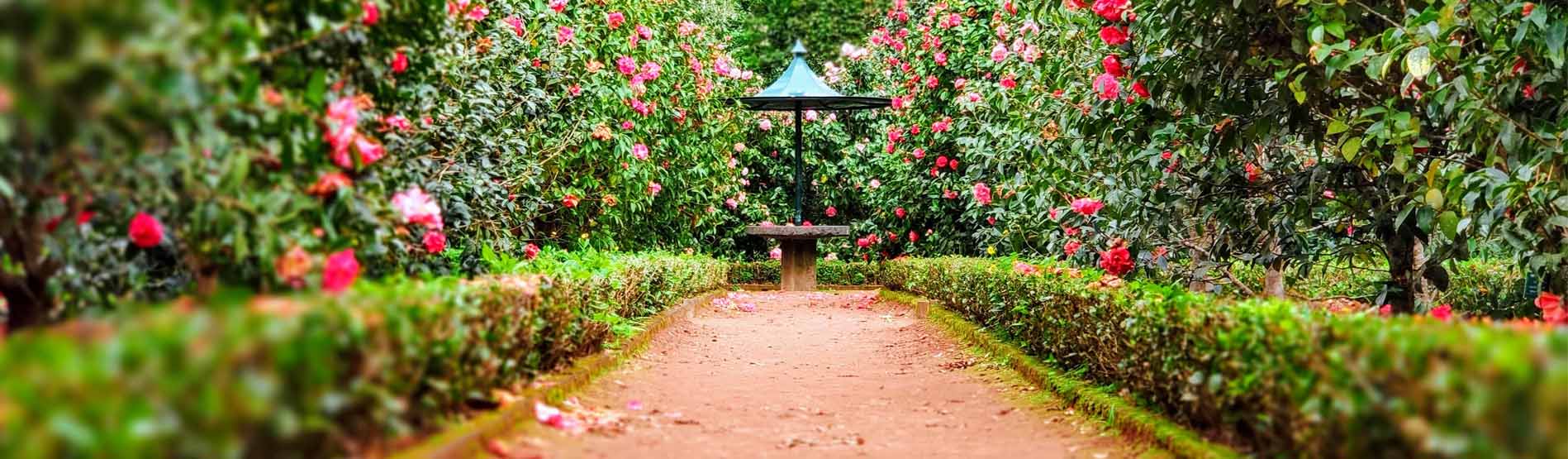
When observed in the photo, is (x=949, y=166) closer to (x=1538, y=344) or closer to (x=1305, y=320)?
(x=1305, y=320)

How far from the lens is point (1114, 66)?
622 cm

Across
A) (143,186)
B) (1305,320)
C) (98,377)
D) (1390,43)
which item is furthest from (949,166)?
(98,377)

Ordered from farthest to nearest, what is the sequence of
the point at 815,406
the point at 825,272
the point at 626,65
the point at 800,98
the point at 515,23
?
1. the point at 825,272
2. the point at 800,98
3. the point at 626,65
4. the point at 515,23
5. the point at 815,406

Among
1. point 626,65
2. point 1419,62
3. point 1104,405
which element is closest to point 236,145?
point 1104,405

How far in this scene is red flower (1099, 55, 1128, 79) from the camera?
6.21 m

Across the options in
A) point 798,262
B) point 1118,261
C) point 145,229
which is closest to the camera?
point 145,229

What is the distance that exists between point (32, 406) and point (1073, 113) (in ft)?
18.9

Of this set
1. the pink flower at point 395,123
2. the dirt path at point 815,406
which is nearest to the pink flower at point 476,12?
the pink flower at point 395,123

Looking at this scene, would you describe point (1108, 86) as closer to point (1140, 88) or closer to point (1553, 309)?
point (1140, 88)

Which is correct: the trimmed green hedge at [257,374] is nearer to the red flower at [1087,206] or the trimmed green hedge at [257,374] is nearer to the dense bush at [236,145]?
the dense bush at [236,145]

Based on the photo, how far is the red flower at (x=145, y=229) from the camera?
10.5ft

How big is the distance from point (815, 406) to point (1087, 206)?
209 centimetres

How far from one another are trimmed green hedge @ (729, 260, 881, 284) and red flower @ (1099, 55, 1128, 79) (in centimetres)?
1025

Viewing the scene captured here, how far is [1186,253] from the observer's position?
301 inches
